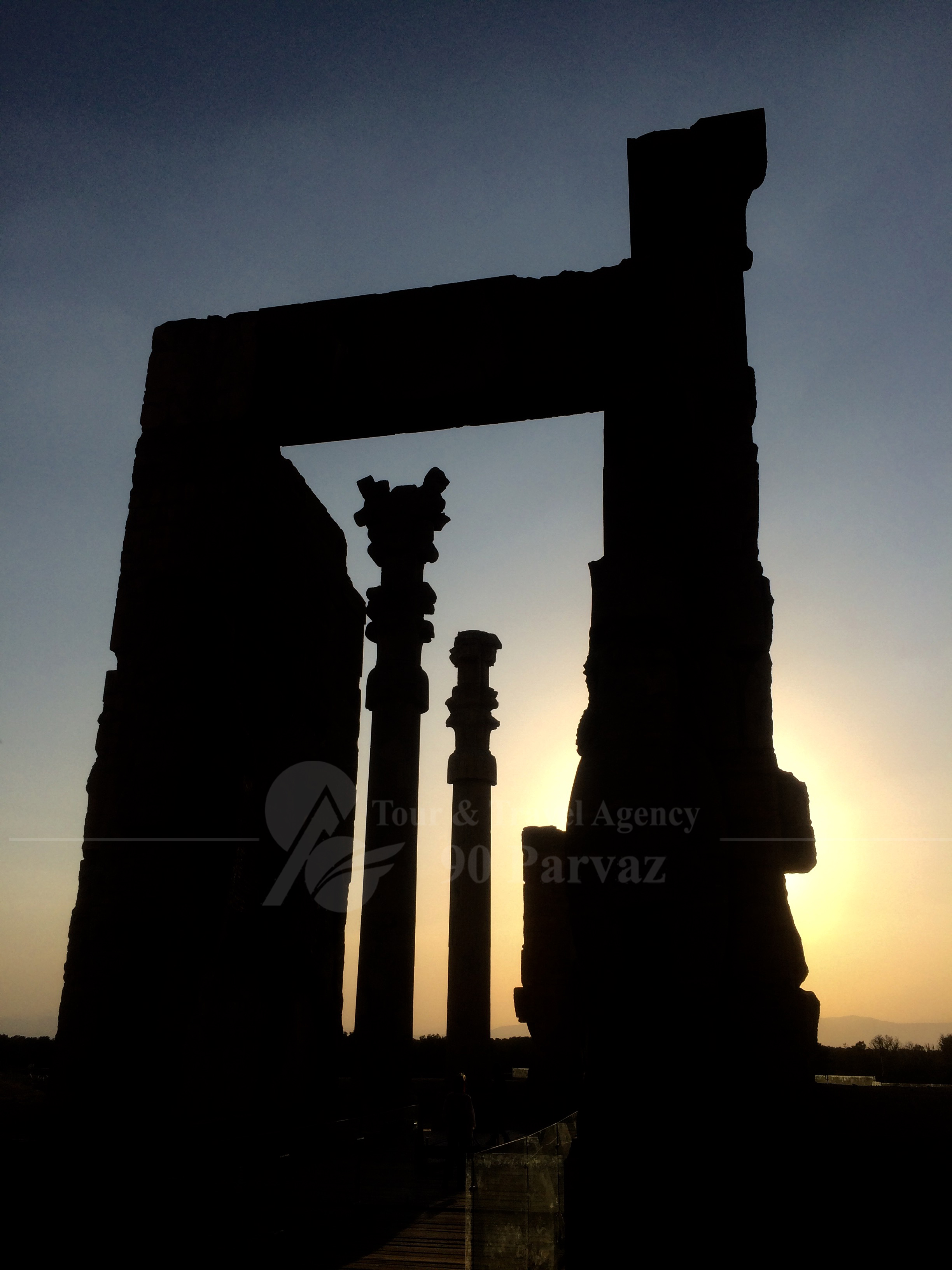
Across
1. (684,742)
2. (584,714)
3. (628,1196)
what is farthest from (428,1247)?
(684,742)

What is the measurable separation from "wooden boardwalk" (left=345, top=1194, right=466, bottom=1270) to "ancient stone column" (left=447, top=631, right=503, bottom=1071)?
6.59 metres

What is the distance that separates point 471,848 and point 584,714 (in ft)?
32.0

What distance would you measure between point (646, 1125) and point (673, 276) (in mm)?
3703

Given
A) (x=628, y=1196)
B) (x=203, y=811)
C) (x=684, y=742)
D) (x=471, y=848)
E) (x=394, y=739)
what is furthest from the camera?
(x=471, y=848)

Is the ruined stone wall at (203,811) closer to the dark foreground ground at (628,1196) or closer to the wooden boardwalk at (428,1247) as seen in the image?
the dark foreground ground at (628,1196)

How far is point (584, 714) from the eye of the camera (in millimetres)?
4508

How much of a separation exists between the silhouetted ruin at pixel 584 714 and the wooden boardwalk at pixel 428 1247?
79 cm

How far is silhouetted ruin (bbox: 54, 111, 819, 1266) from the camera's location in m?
3.93

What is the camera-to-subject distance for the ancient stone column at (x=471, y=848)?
12883 mm

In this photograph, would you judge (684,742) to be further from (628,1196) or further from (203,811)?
(203,811)

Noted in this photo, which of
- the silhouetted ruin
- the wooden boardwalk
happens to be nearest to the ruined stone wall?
the silhouetted ruin

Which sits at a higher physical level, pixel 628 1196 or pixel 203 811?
pixel 203 811

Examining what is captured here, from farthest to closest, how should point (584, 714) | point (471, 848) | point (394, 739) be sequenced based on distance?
point (471, 848), point (394, 739), point (584, 714)

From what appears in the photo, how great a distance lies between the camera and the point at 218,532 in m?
5.34
